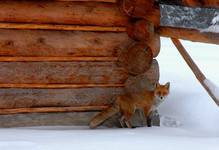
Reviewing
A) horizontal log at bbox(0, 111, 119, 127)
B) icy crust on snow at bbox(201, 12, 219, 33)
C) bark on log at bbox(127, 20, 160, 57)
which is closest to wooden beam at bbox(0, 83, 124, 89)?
horizontal log at bbox(0, 111, 119, 127)

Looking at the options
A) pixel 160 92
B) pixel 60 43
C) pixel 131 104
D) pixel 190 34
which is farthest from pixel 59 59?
pixel 190 34

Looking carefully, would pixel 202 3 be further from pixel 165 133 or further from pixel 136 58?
pixel 165 133

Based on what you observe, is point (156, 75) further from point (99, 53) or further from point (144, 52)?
point (99, 53)

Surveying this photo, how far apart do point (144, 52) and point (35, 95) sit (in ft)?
5.61

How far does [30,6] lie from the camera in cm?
605

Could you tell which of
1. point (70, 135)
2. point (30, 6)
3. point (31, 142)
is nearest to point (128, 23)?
point (30, 6)

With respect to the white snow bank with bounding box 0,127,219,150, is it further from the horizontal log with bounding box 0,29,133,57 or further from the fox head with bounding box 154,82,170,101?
the horizontal log with bounding box 0,29,133,57

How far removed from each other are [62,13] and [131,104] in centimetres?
166

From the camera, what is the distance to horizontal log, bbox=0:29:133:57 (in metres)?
6.04


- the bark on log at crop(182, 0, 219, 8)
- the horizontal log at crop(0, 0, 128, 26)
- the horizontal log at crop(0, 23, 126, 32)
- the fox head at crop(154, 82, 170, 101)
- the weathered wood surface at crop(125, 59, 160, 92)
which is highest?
the bark on log at crop(182, 0, 219, 8)

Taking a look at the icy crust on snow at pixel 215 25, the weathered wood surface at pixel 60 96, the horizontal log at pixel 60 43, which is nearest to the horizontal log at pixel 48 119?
the weathered wood surface at pixel 60 96

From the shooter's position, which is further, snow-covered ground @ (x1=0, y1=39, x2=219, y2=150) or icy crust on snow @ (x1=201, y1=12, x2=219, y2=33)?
icy crust on snow @ (x1=201, y1=12, x2=219, y2=33)

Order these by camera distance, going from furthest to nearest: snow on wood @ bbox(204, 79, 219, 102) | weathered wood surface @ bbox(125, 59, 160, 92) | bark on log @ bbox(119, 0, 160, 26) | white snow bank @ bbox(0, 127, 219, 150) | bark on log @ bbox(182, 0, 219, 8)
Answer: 1. snow on wood @ bbox(204, 79, 219, 102)
2. weathered wood surface @ bbox(125, 59, 160, 92)
3. bark on log @ bbox(119, 0, 160, 26)
4. bark on log @ bbox(182, 0, 219, 8)
5. white snow bank @ bbox(0, 127, 219, 150)

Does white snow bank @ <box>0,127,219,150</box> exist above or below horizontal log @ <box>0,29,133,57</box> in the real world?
below
